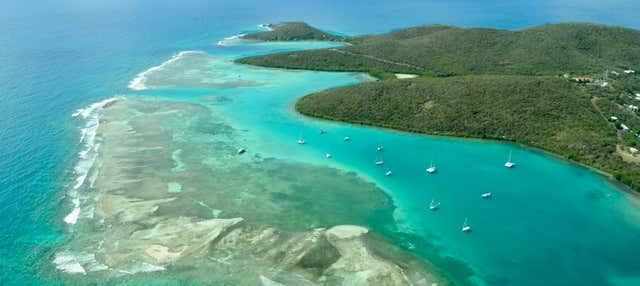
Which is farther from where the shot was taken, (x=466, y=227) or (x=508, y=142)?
(x=508, y=142)

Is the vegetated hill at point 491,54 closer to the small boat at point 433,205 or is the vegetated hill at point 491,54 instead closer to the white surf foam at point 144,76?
the white surf foam at point 144,76

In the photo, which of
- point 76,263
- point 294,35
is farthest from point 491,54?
point 76,263

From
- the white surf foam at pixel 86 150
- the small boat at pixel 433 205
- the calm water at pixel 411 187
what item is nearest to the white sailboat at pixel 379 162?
the calm water at pixel 411 187

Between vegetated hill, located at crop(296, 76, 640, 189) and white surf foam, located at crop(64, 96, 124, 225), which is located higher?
vegetated hill, located at crop(296, 76, 640, 189)

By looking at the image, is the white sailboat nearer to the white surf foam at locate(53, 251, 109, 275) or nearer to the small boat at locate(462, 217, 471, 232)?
the small boat at locate(462, 217, 471, 232)

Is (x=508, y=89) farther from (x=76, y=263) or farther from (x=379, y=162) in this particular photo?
(x=76, y=263)

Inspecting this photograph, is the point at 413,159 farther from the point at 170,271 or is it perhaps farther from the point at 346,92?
the point at 170,271

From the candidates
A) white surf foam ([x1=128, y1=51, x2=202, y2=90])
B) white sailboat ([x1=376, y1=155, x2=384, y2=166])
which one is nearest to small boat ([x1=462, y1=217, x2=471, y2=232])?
white sailboat ([x1=376, y1=155, x2=384, y2=166])
